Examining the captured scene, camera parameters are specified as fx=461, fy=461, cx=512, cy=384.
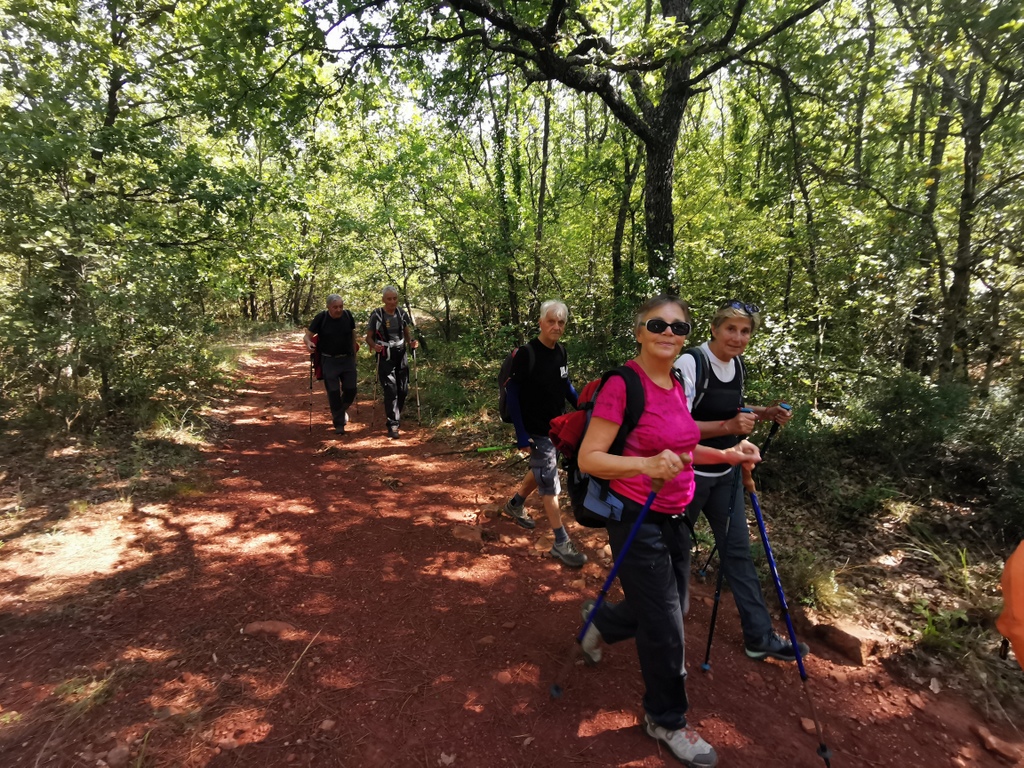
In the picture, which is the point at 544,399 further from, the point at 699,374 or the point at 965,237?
the point at 965,237

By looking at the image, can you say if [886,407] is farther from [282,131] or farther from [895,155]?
[282,131]

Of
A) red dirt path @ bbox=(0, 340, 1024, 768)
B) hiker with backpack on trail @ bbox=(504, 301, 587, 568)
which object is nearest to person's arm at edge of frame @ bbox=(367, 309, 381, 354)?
red dirt path @ bbox=(0, 340, 1024, 768)

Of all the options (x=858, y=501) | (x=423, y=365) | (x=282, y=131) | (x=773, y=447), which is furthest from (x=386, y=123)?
(x=858, y=501)

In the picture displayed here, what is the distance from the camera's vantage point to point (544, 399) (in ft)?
13.9

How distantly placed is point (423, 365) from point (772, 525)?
9617mm

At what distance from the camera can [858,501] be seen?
15.9 feet

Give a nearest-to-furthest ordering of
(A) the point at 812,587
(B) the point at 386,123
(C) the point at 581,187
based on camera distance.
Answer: (A) the point at 812,587, (C) the point at 581,187, (B) the point at 386,123

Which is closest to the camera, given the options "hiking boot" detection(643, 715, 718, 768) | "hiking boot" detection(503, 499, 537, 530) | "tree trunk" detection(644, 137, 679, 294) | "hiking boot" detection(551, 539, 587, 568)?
"hiking boot" detection(643, 715, 718, 768)

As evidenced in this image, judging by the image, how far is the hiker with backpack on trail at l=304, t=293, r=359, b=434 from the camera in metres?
7.72

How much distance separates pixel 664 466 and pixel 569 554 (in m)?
2.58

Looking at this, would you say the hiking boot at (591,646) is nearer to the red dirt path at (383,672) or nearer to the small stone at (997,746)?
the red dirt path at (383,672)

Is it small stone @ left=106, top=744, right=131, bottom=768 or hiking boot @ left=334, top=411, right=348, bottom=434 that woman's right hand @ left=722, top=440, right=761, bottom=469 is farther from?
hiking boot @ left=334, top=411, right=348, bottom=434

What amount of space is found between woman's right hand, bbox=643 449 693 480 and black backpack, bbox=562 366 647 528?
0.78ft

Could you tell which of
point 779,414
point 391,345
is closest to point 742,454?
point 779,414
